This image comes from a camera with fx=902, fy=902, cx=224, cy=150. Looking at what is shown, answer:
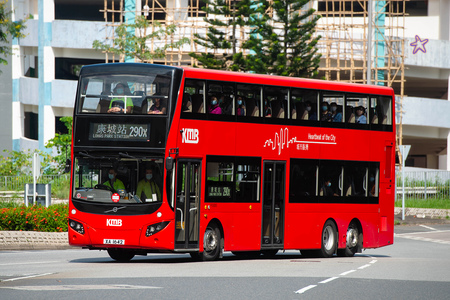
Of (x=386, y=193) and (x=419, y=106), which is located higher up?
(x=419, y=106)

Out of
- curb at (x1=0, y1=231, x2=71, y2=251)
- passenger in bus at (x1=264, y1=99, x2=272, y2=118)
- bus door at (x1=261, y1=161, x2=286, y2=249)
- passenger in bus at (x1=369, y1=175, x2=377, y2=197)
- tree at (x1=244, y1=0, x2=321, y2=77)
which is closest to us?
passenger in bus at (x1=264, y1=99, x2=272, y2=118)

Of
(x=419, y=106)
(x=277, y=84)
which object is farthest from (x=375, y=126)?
(x=419, y=106)

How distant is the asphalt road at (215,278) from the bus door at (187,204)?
0.51 m

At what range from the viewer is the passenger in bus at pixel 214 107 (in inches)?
725

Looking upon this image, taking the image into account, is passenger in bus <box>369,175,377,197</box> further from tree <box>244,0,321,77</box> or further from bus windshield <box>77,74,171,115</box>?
tree <box>244,0,321,77</box>

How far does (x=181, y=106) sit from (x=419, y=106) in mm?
33938

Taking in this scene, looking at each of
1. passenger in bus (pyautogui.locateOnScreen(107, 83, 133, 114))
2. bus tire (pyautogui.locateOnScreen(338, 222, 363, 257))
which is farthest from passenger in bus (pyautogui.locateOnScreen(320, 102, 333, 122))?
passenger in bus (pyautogui.locateOnScreen(107, 83, 133, 114))

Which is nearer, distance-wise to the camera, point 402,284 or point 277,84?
point 402,284

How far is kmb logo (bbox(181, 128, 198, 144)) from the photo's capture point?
17812 mm

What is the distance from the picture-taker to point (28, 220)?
955 inches

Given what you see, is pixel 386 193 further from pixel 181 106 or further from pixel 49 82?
pixel 49 82

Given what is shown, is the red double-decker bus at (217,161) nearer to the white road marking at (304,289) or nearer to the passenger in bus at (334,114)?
the passenger in bus at (334,114)

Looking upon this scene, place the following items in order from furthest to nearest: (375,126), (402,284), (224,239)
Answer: (375,126)
(224,239)
(402,284)

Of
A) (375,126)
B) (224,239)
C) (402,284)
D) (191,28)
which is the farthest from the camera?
(191,28)
